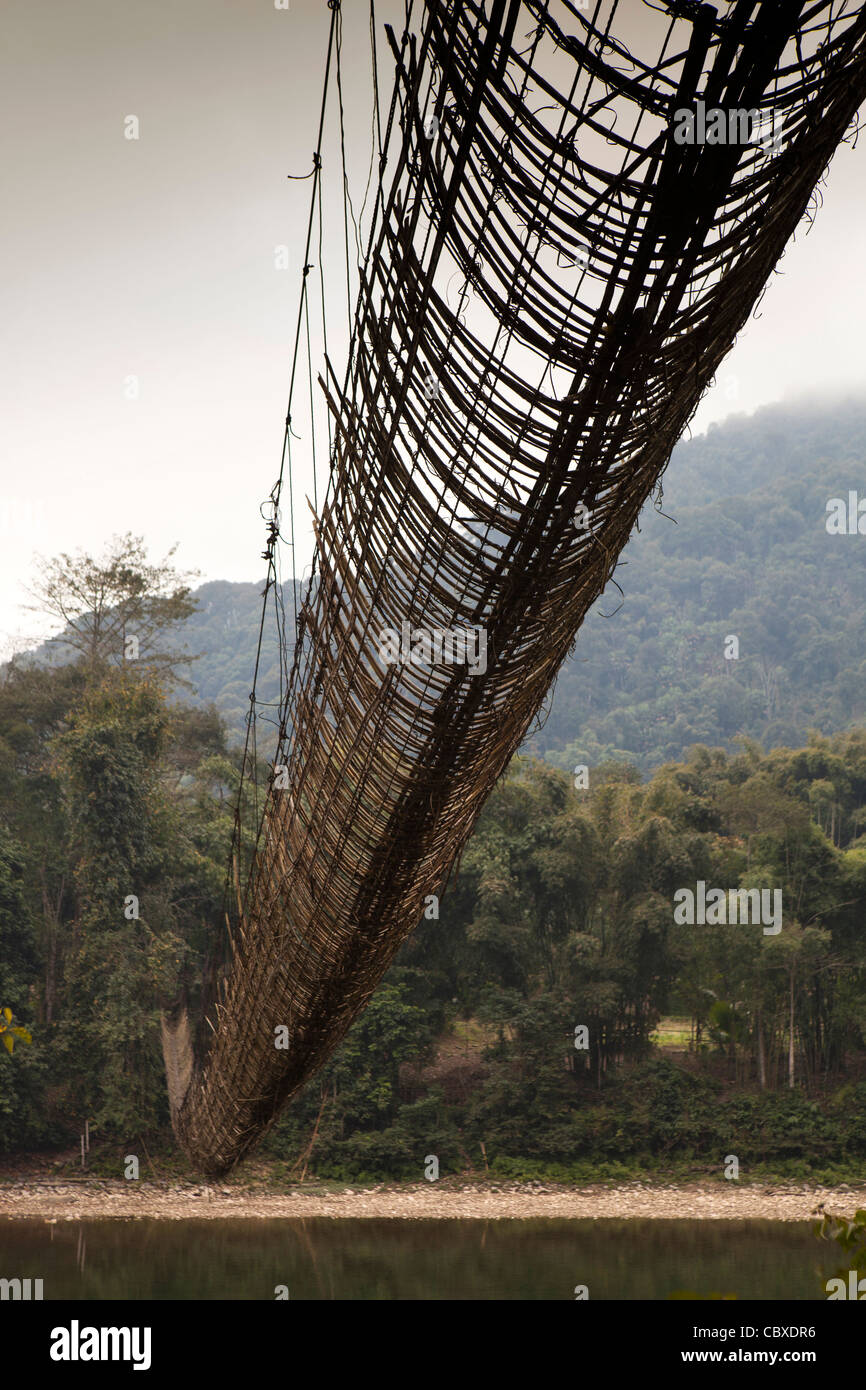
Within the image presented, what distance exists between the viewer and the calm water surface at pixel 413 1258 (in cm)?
934

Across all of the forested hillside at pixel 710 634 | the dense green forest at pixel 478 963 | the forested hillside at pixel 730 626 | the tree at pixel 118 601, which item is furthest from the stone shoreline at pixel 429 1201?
the forested hillside at pixel 730 626

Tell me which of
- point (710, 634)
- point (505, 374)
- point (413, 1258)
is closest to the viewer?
point (505, 374)

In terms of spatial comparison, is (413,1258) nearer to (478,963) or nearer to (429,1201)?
(429,1201)

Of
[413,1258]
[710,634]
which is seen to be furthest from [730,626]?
[413,1258]

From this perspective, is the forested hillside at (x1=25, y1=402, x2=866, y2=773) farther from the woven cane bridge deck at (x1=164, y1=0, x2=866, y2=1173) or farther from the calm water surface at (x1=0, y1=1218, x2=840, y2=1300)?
the woven cane bridge deck at (x1=164, y1=0, x2=866, y2=1173)

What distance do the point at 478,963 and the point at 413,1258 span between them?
462cm

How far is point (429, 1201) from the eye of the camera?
12578 millimetres

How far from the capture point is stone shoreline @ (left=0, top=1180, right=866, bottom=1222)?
12.0 m

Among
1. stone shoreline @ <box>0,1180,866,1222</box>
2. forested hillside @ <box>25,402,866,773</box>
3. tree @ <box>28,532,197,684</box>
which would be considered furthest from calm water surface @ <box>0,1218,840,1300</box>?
forested hillside @ <box>25,402,866,773</box>

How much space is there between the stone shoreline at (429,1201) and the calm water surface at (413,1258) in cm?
24

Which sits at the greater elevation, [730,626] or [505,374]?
[730,626]

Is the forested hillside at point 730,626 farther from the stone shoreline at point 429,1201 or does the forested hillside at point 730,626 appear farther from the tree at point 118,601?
the stone shoreline at point 429,1201
